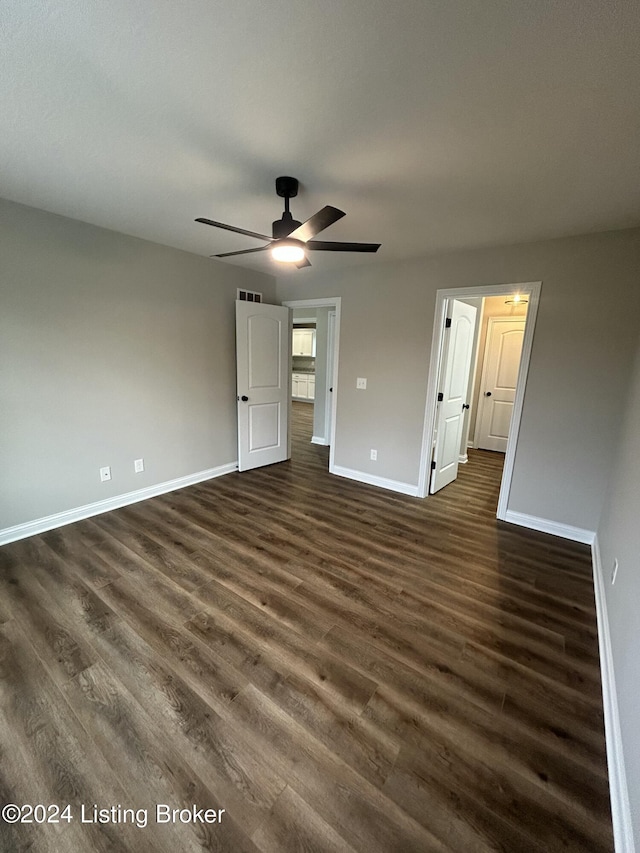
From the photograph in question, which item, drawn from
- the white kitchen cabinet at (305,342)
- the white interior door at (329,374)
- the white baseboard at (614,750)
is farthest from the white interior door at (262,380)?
the white kitchen cabinet at (305,342)

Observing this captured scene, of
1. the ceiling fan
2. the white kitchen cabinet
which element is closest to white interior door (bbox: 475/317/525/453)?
the ceiling fan

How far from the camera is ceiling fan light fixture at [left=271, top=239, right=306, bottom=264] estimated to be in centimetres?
188

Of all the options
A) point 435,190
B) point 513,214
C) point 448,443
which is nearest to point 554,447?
point 448,443

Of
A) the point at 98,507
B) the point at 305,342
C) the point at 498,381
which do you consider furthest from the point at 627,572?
the point at 305,342

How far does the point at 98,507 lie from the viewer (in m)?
3.05

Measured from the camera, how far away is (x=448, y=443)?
3832 mm

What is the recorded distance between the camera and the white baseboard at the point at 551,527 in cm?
281

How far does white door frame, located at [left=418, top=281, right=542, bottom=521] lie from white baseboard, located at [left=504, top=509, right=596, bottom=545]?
0.30 feet

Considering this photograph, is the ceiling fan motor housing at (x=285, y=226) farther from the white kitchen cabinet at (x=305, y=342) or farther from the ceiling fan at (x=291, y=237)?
the white kitchen cabinet at (x=305, y=342)

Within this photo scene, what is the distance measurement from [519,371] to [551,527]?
1.40m

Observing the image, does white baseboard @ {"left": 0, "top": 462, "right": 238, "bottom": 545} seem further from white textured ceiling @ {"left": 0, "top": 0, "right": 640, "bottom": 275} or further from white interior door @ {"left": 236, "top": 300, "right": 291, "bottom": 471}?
white textured ceiling @ {"left": 0, "top": 0, "right": 640, "bottom": 275}

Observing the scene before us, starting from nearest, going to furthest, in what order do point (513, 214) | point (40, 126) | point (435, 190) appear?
1. point (40, 126)
2. point (435, 190)
3. point (513, 214)

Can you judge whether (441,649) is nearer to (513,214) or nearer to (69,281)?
(513,214)

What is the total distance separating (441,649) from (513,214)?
8.89 ft
